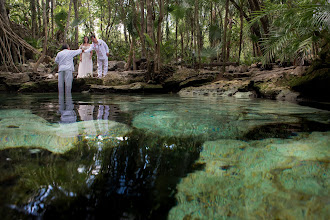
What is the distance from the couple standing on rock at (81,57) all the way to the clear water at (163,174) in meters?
4.88

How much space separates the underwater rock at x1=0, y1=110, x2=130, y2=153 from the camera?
5.25 ft

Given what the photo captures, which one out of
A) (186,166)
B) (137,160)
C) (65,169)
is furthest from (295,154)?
(65,169)

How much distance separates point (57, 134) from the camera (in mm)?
1905

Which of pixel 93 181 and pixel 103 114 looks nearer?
pixel 93 181

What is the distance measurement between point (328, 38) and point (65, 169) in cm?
651

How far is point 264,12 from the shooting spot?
564cm

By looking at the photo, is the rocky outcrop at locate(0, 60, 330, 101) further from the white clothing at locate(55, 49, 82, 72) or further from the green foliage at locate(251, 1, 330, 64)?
the white clothing at locate(55, 49, 82, 72)

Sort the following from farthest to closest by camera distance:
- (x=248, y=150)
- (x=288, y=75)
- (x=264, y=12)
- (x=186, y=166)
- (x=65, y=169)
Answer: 1. (x=288, y=75)
2. (x=264, y=12)
3. (x=248, y=150)
4. (x=186, y=166)
5. (x=65, y=169)

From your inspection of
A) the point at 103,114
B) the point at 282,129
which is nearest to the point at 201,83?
the point at 103,114

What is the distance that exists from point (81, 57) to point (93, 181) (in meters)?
9.55

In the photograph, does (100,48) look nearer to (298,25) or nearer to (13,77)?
(13,77)

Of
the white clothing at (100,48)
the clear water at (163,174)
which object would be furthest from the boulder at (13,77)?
the clear water at (163,174)

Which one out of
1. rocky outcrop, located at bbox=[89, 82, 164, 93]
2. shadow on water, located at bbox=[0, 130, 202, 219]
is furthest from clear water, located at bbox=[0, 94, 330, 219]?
rocky outcrop, located at bbox=[89, 82, 164, 93]

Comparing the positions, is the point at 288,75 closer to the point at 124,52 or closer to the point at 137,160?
the point at 137,160
